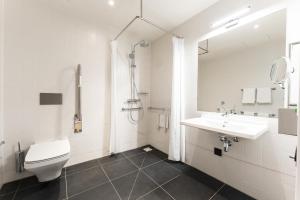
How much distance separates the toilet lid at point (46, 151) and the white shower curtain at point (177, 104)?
160 centimetres

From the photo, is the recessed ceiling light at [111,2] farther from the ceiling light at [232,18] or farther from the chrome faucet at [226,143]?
the chrome faucet at [226,143]

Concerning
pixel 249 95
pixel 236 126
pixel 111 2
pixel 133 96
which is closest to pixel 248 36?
pixel 249 95

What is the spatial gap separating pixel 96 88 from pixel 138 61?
1117 millimetres

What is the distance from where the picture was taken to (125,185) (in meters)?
1.70

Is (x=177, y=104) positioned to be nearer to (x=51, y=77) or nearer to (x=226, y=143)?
Answer: (x=226, y=143)

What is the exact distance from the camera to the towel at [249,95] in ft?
5.22

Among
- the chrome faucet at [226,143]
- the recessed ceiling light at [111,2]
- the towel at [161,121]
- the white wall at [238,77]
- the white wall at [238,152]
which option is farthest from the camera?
the towel at [161,121]

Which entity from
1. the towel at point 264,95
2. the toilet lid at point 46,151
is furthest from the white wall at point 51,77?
the towel at point 264,95

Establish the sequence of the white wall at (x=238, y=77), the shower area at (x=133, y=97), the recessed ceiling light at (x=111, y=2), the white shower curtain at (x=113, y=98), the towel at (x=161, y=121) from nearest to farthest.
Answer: the white wall at (x=238, y=77) → the recessed ceiling light at (x=111, y=2) → the white shower curtain at (x=113, y=98) → the towel at (x=161, y=121) → the shower area at (x=133, y=97)

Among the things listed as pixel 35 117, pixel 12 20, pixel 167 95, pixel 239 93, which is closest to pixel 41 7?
pixel 12 20

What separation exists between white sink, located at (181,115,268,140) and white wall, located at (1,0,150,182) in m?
1.71

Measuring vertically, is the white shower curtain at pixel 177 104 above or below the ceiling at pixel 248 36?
below

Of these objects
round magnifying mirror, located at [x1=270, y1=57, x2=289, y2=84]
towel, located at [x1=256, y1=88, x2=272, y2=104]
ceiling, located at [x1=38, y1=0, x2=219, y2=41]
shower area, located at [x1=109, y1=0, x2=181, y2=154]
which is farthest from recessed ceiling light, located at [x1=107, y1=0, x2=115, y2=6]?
towel, located at [x1=256, y1=88, x2=272, y2=104]

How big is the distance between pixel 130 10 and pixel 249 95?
2.12 metres
